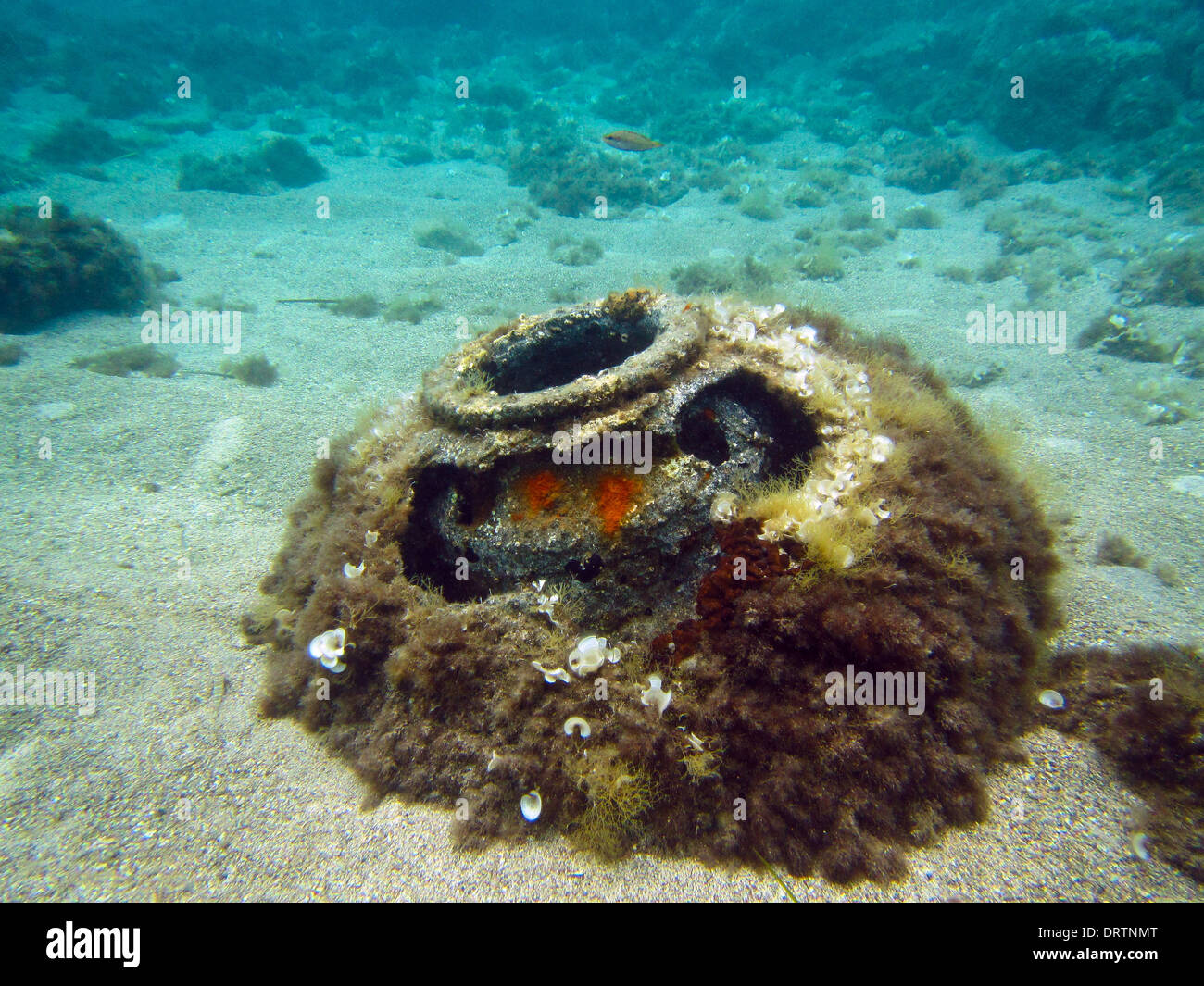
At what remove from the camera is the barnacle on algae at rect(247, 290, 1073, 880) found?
10.6 feet

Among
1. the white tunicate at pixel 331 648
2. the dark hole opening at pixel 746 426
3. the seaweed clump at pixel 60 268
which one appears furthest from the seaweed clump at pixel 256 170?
the dark hole opening at pixel 746 426

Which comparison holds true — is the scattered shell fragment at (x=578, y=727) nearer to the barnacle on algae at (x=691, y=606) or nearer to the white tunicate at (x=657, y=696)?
the barnacle on algae at (x=691, y=606)

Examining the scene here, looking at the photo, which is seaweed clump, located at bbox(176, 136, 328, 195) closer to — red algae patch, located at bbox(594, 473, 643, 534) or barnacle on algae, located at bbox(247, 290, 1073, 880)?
barnacle on algae, located at bbox(247, 290, 1073, 880)

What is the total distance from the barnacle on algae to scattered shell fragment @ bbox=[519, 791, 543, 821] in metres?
0.06

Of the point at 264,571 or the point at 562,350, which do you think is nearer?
the point at 562,350

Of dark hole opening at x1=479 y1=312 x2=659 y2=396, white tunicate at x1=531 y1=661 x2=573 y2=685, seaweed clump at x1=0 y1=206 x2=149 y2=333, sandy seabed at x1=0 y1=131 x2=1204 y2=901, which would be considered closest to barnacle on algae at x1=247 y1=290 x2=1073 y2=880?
white tunicate at x1=531 y1=661 x2=573 y2=685

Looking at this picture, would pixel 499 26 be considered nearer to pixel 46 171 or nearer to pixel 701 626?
pixel 46 171

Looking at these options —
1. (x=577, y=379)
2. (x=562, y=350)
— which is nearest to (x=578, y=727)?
(x=577, y=379)

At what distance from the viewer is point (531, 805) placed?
3379mm

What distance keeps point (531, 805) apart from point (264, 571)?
4.71m

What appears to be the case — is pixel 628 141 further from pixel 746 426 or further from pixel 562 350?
pixel 746 426

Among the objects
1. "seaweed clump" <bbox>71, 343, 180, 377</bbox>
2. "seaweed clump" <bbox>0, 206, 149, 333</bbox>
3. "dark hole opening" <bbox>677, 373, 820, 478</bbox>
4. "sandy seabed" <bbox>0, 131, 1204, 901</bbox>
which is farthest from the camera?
"seaweed clump" <bbox>0, 206, 149, 333</bbox>

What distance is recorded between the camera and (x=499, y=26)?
4622 centimetres
